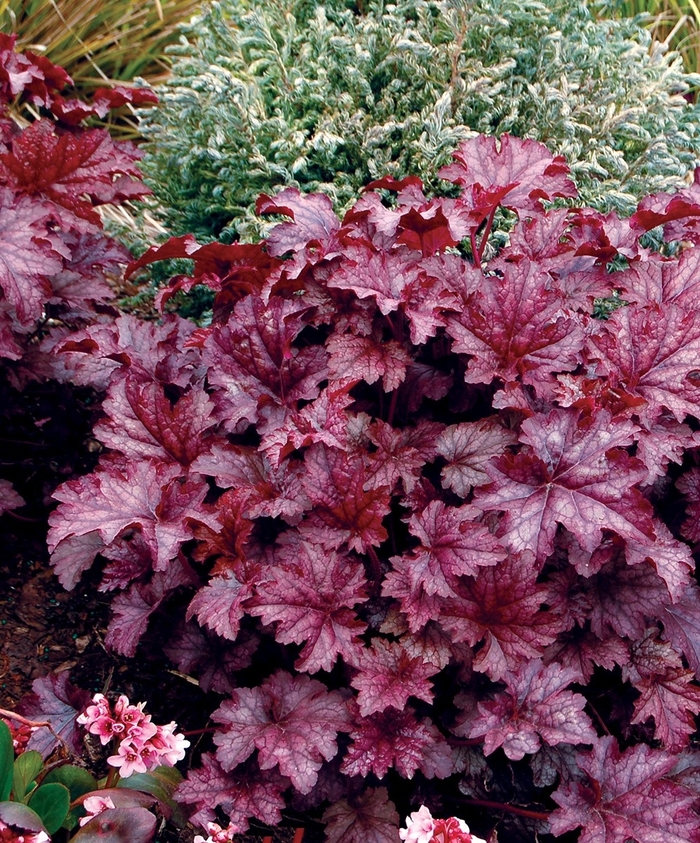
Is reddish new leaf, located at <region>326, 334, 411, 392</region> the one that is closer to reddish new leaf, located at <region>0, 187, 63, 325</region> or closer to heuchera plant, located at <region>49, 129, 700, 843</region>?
heuchera plant, located at <region>49, 129, 700, 843</region>

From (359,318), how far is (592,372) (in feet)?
1.85

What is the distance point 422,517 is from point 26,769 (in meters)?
0.92

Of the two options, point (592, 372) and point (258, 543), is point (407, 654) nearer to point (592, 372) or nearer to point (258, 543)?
point (258, 543)

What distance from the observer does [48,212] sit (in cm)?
207

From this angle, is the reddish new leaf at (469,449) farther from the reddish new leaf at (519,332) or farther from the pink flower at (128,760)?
the pink flower at (128,760)

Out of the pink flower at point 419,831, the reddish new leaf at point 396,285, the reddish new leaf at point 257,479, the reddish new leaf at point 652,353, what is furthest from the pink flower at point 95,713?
the reddish new leaf at point 652,353

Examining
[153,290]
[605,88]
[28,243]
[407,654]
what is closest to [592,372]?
[407,654]

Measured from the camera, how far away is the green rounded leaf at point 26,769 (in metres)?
1.53

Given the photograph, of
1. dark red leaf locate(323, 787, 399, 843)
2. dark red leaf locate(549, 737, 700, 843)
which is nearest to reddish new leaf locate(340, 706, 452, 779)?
dark red leaf locate(323, 787, 399, 843)

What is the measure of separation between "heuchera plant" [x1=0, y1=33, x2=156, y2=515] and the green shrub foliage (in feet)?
1.45

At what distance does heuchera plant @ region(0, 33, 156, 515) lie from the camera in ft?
6.49

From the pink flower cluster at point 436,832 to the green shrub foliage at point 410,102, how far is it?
195 centimetres

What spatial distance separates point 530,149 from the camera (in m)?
2.20

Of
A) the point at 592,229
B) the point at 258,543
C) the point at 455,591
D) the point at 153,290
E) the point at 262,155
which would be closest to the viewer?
the point at 455,591
